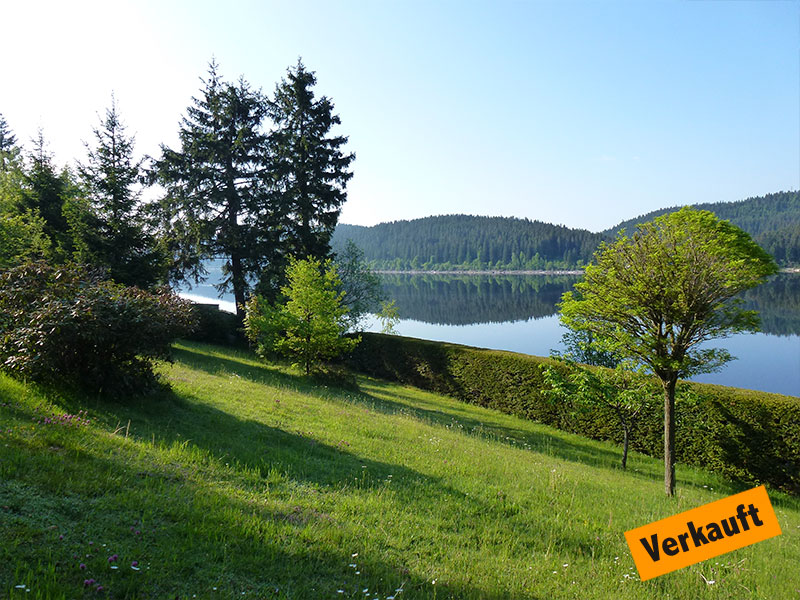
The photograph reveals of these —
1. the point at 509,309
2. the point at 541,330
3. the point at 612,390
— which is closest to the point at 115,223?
the point at 612,390

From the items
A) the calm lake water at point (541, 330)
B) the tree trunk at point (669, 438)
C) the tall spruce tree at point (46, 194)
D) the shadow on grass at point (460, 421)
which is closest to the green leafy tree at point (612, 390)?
the shadow on grass at point (460, 421)

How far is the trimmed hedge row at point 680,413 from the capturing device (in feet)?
39.3

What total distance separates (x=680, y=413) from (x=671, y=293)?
598cm

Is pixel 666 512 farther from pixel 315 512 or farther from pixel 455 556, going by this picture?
pixel 315 512

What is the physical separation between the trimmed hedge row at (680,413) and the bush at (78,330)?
35.4 feet

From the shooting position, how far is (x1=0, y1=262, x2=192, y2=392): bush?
7.02m

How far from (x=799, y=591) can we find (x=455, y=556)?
3.71 meters

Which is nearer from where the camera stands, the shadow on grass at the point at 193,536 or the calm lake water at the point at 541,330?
the shadow on grass at the point at 193,536

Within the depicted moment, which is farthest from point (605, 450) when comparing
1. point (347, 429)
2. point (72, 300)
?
point (72, 300)

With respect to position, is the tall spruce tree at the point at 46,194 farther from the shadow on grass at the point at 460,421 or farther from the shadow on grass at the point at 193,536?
the shadow on grass at the point at 193,536

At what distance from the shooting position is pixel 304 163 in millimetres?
26844

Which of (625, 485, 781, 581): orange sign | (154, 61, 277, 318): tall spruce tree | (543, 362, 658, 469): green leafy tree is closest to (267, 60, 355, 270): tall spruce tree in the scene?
(154, 61, 277, 318): tall spruce tree

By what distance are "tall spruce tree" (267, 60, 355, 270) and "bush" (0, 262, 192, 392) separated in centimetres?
1848

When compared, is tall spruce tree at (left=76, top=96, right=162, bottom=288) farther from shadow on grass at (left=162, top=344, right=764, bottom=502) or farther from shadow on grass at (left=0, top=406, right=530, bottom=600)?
shadow on grass at (left=0, top=406, right=530, bottom=600)
